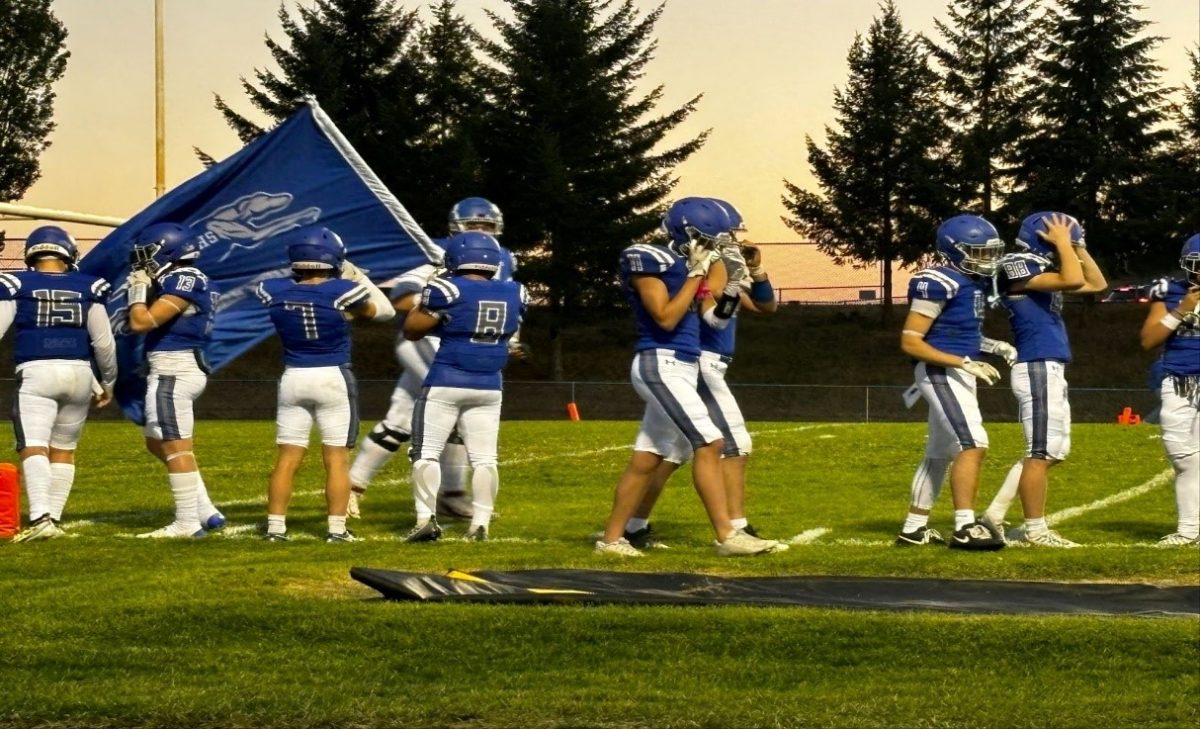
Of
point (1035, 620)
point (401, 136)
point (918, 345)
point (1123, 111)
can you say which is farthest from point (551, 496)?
point (1123, 111)

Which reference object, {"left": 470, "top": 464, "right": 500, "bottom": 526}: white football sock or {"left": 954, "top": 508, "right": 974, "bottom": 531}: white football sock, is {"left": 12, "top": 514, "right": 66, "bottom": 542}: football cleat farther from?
{"left": 954, "top": 508, "right": 974, "bottom": 531}: white football sock

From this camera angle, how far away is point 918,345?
10070mm

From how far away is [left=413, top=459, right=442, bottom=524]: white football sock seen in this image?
34.1 feet

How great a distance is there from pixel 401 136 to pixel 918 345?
40.0 meters

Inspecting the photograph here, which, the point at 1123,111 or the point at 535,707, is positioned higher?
the point at 1123,111

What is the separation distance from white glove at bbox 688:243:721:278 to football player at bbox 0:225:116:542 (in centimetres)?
384

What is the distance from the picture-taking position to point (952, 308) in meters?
10.2

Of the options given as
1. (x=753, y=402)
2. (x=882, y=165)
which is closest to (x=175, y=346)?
(x=753, y=402)

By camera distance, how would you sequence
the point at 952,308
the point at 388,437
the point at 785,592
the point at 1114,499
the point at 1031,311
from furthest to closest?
the point at 1114,499 < the point at 388,437 < the point at 1031,311 < the point at 952,308 < the point at 785,592

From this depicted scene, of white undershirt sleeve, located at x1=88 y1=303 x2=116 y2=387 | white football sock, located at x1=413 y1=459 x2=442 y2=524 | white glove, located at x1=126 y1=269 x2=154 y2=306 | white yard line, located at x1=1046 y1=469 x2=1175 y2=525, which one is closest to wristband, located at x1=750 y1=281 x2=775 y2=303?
white football sock, located at x1=413 y1=459 x2=442 y2=524

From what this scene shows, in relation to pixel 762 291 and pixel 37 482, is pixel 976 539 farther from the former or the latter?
pixel 37 482

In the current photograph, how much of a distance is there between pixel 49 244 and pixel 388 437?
2.50m

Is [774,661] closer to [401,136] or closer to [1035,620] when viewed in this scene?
[1035,620]

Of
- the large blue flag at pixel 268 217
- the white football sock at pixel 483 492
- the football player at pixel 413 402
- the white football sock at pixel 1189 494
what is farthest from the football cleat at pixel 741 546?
the large blue flag at pixel 268 217
